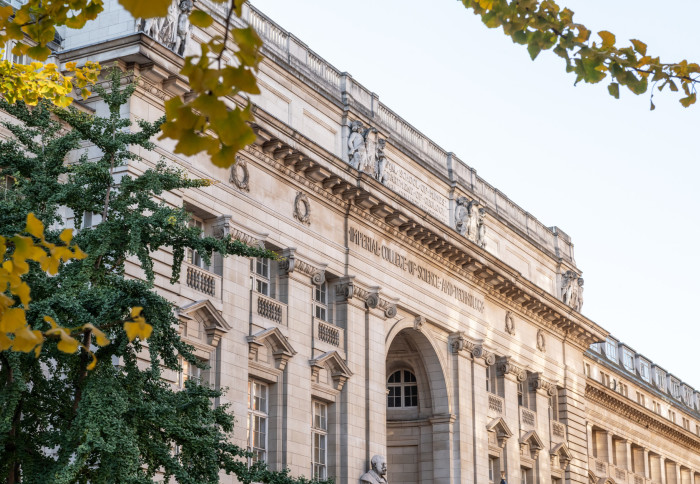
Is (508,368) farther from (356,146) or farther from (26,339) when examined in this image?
(26,339)

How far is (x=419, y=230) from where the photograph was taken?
37688mm

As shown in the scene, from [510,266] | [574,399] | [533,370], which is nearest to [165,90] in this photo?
[510,266]

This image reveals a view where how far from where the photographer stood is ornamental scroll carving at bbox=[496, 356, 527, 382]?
43094 millimetres

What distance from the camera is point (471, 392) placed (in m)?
40.3

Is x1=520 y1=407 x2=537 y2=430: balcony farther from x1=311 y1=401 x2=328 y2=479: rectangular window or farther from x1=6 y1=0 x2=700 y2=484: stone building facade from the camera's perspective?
x1=311 y1=401 x2=328 y2=479: rectangular window

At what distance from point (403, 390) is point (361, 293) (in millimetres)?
7091

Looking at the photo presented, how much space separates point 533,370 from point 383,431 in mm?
12396

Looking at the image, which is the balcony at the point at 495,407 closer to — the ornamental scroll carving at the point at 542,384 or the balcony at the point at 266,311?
the ornamental scroll carving at the point at 542,384

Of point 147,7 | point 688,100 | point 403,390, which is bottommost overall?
point 147,7

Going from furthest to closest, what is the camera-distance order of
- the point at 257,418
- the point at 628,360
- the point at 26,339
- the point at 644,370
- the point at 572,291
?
the point at 644,370 → the point at 628,360 → the point at 572,291 → the point at 257,418 → the point at 26,339

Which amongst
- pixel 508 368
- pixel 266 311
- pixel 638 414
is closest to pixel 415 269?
pixel 508 368

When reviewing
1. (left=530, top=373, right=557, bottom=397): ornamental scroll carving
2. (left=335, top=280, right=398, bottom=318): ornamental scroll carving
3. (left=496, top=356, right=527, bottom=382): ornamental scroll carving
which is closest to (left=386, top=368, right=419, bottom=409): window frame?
(left=496, top=356, right=527, bottom=382): ornamental scroll carving

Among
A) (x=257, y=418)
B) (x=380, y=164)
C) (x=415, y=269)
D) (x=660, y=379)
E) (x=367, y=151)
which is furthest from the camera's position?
(x=660, y=379)

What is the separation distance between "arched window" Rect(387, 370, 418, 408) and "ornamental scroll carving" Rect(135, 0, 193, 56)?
54.1 feet
